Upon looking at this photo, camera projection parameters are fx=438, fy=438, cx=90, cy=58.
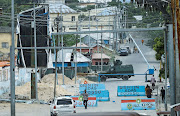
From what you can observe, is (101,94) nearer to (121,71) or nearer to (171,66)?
(171,66)

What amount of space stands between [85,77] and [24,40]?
15.8 meters

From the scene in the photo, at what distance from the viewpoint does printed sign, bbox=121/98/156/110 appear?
1247 inches

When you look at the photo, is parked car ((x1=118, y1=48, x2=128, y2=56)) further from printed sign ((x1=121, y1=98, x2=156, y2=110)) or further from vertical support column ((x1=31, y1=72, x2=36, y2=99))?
printed sign ((x1=121, y1=98, x2=156, y2=110))

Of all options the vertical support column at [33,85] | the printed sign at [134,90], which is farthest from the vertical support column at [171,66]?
the printed sign at [134,90]

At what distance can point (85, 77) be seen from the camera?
2464 inches

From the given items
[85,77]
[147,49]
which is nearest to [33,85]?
[85,77]

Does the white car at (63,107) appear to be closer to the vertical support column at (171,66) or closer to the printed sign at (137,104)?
the printed sign at (137,104)

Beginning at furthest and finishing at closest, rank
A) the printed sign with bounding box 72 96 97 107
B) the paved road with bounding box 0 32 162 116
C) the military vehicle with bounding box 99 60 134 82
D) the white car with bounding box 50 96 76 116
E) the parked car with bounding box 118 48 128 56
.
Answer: the parked car with bounding box 118 48 128 56 → the military vehicle with bounding box 99 60 134 82 → the printed sign with bounding box 72 96 97 107 → the paved road with bounding box 0 32 162 116 → the white car with bounding box 50 96 76 116

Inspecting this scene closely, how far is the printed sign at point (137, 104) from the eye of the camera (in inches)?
1247

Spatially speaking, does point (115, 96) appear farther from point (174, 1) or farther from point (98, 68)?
point (98, 68)

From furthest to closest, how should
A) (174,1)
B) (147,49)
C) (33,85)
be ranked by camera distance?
(147,49)
(33,85)
(174,1)

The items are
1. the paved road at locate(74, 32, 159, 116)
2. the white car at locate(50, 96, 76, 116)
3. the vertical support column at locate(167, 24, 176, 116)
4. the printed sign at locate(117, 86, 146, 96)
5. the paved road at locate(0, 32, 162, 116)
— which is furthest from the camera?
the printed sign at locate(117, 86, 146, 96)

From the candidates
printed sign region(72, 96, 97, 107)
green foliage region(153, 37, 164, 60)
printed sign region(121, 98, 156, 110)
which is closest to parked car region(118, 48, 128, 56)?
green foliage region(153, 37, 164, 60)

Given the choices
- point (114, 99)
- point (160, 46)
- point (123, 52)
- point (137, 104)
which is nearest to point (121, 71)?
point (160, 46)
